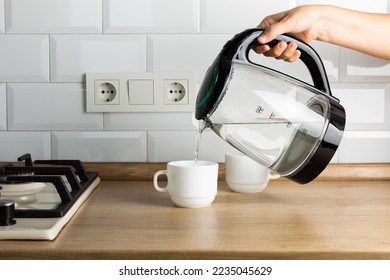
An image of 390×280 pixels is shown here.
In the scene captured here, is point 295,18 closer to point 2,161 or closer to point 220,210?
point 220,210

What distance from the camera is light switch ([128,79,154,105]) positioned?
1.25 meters

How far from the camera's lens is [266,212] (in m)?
0.93

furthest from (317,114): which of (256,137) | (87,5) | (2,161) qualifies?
(2,161)

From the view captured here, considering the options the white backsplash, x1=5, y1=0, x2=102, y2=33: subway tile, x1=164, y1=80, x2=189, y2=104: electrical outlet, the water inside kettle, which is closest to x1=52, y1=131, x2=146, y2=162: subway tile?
the white backsplash

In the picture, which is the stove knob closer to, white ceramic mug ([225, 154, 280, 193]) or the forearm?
white ceramic mug ([225, 154, 280, 193])

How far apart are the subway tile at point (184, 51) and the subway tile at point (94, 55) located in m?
0.03

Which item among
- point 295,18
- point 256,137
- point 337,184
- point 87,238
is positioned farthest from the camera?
point 337,184

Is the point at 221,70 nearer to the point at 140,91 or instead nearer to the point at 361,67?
the point at 140,91

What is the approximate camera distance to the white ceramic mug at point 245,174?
1.06 metres

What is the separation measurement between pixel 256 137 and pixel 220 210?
5.9 inches

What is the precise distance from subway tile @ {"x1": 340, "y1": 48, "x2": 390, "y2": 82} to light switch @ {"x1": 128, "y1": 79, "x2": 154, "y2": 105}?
45 centimetres

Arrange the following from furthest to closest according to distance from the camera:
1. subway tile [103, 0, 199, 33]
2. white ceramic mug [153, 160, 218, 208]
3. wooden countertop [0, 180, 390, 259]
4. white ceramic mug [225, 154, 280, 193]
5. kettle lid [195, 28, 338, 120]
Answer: subway tile [103, 0, 199, 33] < white ceramic mug [225, 154, 280, 193] < white ceramic mug [153, 160, 218, 208] < kettle lid [195, 28, 338, 120] < wooden countertop [0, 180, 390, 259]

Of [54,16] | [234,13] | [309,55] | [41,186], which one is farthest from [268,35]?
[54,16]

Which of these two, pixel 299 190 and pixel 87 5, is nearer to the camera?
pixel 299 190
